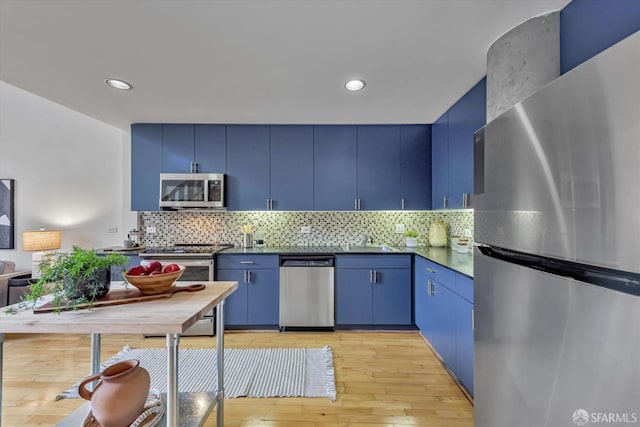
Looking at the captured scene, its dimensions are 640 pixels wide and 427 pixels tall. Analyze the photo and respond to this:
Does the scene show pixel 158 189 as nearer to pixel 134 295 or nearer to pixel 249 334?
pixel 249 334

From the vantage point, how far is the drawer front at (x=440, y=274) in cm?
222

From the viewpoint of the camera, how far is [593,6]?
1292mm

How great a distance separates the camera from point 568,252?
2.21 ft

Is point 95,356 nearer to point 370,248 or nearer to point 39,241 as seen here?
point 370,248

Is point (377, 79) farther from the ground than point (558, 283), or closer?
farther from the ground

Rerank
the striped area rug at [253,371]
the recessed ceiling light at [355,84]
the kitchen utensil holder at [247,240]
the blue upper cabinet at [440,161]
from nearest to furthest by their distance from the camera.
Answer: the striped area rug at [253,371] < the recessed ceiling light at [355,84] < the blue upper cabinet at [440,161] < the kitchen utensil holder at [247,240]

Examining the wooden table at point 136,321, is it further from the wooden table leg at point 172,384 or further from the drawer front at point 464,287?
the drawer front at point 464,287

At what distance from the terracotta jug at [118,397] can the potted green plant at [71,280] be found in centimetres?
36

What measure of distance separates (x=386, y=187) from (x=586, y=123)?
2865 mm

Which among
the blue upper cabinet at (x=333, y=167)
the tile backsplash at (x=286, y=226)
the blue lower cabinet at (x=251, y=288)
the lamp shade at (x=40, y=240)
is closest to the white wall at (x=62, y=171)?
the lamp shade at (x=40, y=240)

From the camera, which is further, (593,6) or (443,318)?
(443,318)

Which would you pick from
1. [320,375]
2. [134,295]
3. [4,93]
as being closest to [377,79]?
[134,295]

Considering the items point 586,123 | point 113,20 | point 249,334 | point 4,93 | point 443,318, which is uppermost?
point 4,93

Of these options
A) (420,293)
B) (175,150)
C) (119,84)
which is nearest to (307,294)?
(420,293)
